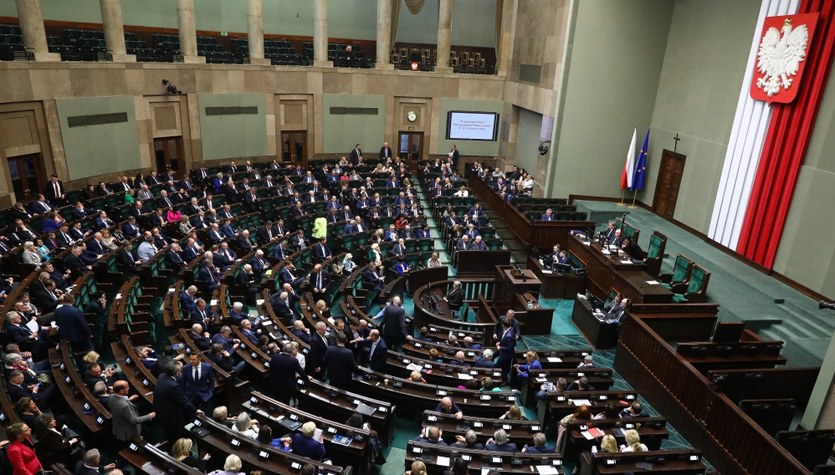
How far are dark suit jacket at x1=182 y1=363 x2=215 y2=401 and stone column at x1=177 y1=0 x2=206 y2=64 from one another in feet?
49.4

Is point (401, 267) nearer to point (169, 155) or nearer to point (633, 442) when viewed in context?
point (633, 442)

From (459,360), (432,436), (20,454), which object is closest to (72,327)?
(20,454)

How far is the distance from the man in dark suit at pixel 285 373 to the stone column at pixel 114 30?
45.3 feet

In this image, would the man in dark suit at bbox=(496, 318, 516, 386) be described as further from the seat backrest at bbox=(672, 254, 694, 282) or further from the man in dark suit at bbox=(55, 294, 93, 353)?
the man in dark suit at bbox=(55, 294, 93, 353)

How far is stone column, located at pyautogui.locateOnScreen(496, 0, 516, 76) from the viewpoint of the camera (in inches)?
887

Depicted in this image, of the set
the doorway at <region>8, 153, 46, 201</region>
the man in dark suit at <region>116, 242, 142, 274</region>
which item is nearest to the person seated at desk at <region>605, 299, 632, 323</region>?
the man in dark suit at <region>116, 242, 142, 274</region>

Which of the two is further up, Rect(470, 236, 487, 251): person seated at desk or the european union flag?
the european union flag

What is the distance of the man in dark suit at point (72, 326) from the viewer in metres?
7.68

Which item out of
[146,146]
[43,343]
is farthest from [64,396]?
[146,146]

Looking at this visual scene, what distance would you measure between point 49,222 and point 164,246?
8.67ft

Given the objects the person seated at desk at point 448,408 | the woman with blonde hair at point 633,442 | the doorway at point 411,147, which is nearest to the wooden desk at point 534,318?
the person seated at desk at point 448,408

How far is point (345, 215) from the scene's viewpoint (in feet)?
50.5

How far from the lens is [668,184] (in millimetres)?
16750

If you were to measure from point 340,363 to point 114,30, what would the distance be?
14537 mm
